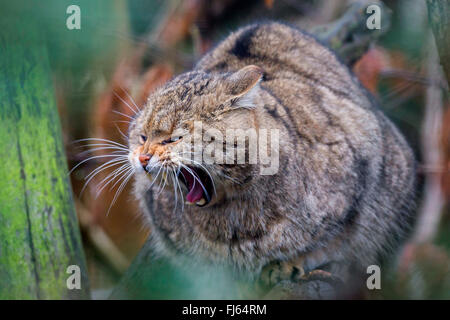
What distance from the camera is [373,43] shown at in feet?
8.38

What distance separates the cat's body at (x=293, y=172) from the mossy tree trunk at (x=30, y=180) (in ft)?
1.11

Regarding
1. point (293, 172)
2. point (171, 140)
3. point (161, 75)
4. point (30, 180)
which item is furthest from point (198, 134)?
point (161, 75)

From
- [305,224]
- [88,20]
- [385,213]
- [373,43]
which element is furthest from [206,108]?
[373,43]

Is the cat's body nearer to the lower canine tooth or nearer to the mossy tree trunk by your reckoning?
the lower canine tooth

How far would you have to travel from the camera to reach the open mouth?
1402 mm

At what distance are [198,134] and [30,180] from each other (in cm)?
62

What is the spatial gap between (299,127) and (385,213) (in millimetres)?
582

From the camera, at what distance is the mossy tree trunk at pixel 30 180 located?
1554mm

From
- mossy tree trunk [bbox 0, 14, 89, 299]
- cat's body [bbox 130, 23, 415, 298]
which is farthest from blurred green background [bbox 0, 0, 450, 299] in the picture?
mossy tree trunk [bbox 0, 14, 89, 299]

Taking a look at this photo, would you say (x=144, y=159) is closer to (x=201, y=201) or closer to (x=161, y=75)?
(x=201, y=201)

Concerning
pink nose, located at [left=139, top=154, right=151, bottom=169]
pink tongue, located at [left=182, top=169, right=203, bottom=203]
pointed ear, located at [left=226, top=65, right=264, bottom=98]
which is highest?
pointed ear, located at [left=226, top=65, right=264, bottom=98]

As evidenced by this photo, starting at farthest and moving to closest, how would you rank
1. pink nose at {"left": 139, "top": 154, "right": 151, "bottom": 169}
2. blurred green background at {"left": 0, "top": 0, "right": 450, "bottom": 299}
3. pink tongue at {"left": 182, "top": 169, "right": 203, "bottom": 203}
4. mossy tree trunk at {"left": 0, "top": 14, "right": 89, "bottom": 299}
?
blurred green background at {"left": 0, "top": 0, "right": 450, "bottom": 299}
mossy tree trunk at {"left": 0, "top": 14, "right": 89, "bottom": 299}
pink tongue at {"left": 182, "top": 169, "right": 203, "bottom": 203}
pink nose at {"left": 139, "top": 154, "right": 151, "bottom": 169}

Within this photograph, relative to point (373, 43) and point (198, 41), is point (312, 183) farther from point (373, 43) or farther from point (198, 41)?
point (198, 41)

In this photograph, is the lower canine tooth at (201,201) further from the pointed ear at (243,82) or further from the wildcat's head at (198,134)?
the pointed ear at (243,82)
